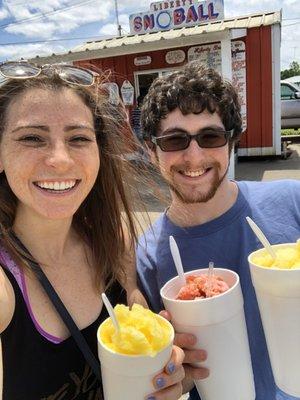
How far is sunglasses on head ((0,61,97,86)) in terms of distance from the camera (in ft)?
5.49

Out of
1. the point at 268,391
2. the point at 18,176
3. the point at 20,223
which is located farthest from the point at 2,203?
the point at 268,391

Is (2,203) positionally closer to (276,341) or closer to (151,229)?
(151,229)

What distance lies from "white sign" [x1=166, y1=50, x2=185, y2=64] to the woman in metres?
8.92

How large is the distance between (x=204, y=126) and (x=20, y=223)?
0.87m

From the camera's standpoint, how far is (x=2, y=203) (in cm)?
170

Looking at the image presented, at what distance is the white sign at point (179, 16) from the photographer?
36.0 ft

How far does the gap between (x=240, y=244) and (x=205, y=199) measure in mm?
249

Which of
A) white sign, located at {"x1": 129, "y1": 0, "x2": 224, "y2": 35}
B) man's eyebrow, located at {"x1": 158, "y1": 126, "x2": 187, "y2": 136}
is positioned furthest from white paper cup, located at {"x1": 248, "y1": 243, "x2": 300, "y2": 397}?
white sign, located at {"x1": 129, "y1": 0, "x2": 224, "y2": 35}

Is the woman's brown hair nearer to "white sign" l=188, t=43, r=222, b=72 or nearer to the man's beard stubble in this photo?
the man's beard stubble

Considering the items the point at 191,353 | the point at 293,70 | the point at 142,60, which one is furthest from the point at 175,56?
the point at 293,70

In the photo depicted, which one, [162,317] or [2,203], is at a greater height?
[2,203]

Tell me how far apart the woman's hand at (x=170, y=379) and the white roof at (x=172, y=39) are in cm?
702

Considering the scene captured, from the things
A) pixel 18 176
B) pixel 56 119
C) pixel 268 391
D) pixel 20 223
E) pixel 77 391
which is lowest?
pixel 268 391

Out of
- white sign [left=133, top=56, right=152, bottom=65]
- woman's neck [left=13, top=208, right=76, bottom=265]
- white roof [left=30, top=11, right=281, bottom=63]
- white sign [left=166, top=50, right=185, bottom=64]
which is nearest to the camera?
woman's neck [left=13, top=208, right=76, bottom=265]
